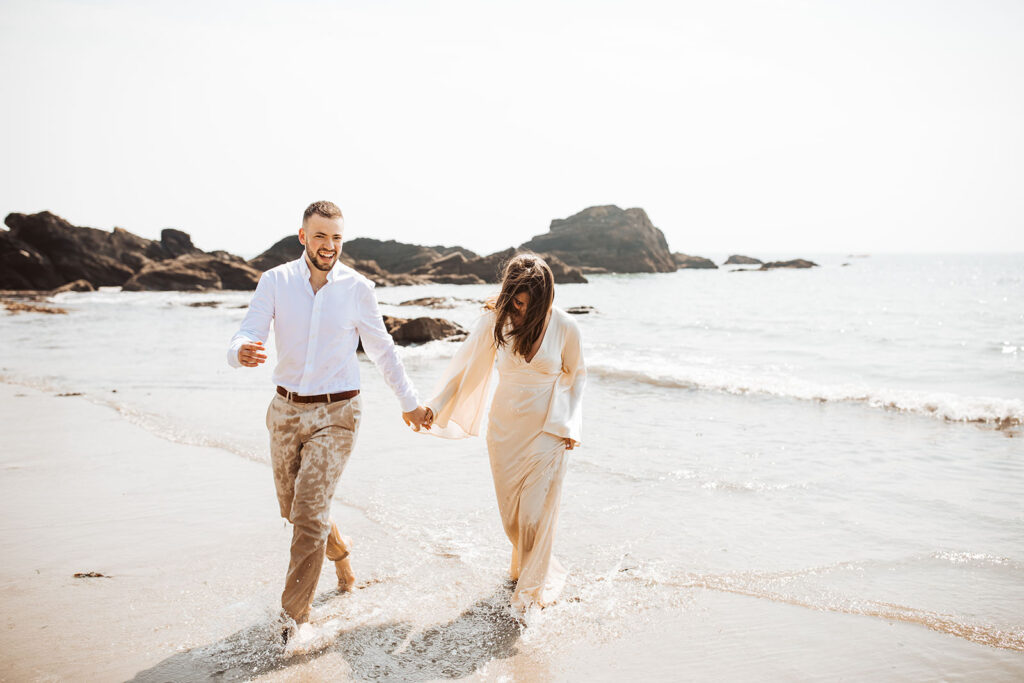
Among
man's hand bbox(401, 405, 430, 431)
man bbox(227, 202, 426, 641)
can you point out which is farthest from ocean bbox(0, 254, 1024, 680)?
man's hand bbox(401, 405, 430, 431)

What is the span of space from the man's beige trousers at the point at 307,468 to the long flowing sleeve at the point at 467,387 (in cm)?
90

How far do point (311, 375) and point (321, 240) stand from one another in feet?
2.33

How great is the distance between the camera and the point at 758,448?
8.59 m

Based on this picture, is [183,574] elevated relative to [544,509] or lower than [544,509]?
lower

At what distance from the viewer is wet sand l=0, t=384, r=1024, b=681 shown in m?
3.69

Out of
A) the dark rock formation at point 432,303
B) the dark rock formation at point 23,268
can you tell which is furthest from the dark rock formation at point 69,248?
the dark rock formation at point 432,303

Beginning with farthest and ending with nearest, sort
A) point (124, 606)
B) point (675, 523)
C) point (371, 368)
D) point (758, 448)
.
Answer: point (371, 368) < point (758, 448) < point (675, 523) < point (124, 606)

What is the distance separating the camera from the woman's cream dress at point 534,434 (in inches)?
170

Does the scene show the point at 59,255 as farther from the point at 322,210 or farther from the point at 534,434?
the point at 534,434

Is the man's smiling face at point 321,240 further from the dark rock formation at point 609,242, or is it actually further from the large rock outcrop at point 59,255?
the dark rock formation at point 609,242

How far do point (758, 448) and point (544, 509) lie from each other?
509 cm

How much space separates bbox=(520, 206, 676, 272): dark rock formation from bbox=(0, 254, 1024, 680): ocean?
279 feet

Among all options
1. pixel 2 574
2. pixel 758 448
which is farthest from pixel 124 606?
pixel 758 448

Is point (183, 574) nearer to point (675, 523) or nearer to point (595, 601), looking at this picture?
point (595, 601)
